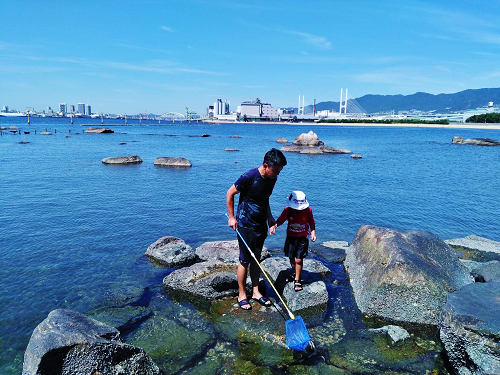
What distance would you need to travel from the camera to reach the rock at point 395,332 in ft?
20.3

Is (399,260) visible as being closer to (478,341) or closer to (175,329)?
(478,341)

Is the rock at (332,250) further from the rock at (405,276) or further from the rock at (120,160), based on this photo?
the rock at (120,160)

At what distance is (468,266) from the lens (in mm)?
8953

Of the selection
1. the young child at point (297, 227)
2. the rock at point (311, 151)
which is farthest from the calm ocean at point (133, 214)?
the rock at point (311, 151)

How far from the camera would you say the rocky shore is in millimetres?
4930

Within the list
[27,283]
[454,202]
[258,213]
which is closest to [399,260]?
[258,213]

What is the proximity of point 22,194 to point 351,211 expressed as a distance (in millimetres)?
16399

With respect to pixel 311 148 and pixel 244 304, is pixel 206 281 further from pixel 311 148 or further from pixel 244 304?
pixel 311 148

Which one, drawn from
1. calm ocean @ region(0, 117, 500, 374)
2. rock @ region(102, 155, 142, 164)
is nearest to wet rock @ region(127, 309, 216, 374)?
calm ocean @ region(0, 117, 500, 374)

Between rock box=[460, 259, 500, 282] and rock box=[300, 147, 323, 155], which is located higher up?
rock box=[300, 147, 323, 155]

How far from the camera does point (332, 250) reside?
11.0 metres

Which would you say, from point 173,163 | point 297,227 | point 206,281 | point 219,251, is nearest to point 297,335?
point 297,227

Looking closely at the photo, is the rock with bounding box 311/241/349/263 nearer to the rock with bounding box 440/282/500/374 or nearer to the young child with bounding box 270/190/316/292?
the young child with bounding box 270/190/316/292

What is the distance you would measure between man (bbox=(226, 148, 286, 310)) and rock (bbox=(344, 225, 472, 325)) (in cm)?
222
